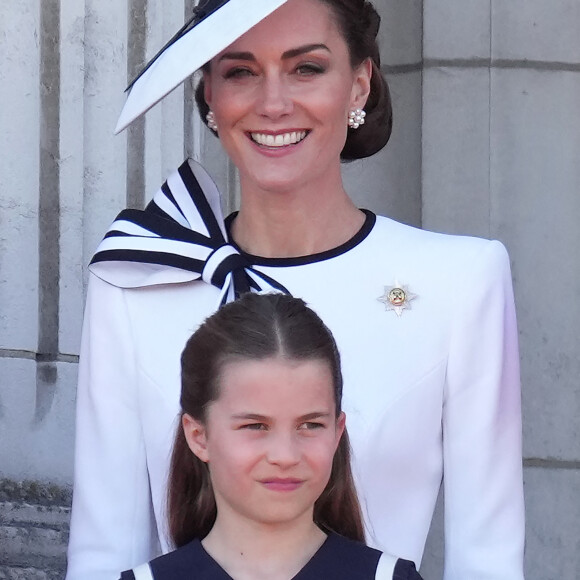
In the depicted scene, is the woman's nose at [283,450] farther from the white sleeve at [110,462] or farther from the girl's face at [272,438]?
the white sleeve at [110,462]

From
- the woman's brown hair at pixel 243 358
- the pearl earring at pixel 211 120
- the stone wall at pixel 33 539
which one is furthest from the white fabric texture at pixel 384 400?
the stone wall at pixel 33 539

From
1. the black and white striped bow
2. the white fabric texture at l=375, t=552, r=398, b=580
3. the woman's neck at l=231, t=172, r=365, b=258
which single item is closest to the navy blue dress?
the white fabric texture at l=375, t=552, r=398, b=580

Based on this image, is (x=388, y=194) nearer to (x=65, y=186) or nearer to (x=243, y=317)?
(x=65, y=186)

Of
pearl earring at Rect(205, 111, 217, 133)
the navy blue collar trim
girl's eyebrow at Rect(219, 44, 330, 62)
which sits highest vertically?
girl's eyebrow at Rect(219, 44, 330, 62)

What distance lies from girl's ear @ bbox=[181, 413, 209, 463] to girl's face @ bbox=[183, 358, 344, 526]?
0.03 metres

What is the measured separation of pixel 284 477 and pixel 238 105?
27.6 inches

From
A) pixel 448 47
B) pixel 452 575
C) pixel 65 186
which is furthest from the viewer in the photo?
pixel 448 47

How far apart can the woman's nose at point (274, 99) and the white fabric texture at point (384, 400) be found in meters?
0.26

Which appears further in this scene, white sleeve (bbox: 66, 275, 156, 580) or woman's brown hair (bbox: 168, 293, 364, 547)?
white sleeve (bbox: 66, 275, 156, 580)

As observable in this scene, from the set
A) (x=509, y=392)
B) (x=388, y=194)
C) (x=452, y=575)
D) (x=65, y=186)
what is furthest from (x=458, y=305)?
(x=388, y=194)

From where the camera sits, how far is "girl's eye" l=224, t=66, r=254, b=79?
8.63 feet

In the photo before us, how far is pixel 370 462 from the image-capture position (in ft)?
Answer: 8.43

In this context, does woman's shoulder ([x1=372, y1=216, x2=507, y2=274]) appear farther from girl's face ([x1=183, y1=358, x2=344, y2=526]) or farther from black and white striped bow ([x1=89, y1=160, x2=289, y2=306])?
girl's face ([x1=183, y1=358, x2=344, y2=526])

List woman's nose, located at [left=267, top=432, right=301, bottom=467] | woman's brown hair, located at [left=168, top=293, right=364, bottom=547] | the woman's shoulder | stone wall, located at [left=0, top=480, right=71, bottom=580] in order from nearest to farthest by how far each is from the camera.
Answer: woman's nose, located at [left=267, top=432, right=301, bottom=467]
woman's brown hair, located at [left=168, top=293, right=364, bottom=547]
the woman's shoulder
stone wall, located at [left=0, top=480, right=71, bottom=580]
